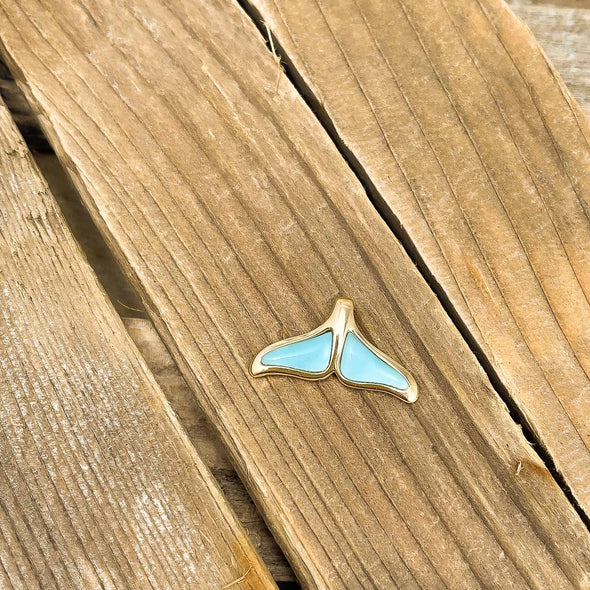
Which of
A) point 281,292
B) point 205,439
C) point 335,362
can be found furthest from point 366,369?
point 205,439

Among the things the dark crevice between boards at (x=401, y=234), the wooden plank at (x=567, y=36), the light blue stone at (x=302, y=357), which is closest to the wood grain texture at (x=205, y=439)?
the light blue stone at (x=302, y=357)

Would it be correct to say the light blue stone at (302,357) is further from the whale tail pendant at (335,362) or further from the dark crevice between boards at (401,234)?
the dark crevice between boards at (401,234)

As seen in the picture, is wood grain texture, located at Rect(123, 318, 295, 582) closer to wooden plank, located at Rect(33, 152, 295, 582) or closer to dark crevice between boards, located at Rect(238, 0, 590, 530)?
wooden plank, located at Rect(33, 152, 295, 582)

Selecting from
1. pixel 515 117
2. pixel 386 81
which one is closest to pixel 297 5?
pixel 386 81

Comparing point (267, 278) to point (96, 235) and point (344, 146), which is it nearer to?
point (344, 146)

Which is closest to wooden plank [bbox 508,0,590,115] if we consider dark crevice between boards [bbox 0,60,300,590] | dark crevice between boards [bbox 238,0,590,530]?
dark crevice between boards [bbox 238,0,590,530]
